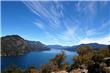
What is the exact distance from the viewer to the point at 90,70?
852 inches

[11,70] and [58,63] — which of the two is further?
[11,70]

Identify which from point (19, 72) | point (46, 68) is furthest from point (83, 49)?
point (19, 72)

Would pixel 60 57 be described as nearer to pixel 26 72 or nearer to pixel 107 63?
pixel 26 72

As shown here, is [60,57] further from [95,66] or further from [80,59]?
[95,66]

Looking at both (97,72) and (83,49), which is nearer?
(97,72)

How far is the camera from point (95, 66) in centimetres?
2097

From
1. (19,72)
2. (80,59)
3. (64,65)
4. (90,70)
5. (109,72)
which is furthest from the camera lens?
(19,72)

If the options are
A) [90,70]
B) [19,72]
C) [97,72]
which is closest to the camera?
[97,72]

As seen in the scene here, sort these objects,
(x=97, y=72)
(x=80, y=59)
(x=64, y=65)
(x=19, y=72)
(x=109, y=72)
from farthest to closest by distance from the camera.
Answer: (x=19, y=72), (x=64, y=65), (x=80, y=59), (x=97, y=72), (x=109, y=72)

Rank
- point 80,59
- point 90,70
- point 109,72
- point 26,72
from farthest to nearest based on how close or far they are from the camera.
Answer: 1. point 26,72
2. point 80,59
3. point 90,70
4. point 109,72

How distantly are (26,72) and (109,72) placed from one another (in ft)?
136

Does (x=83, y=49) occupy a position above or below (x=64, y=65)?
above

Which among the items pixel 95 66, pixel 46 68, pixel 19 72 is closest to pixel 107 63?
pixel 95 66

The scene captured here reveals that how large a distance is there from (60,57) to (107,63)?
97.9 ft
